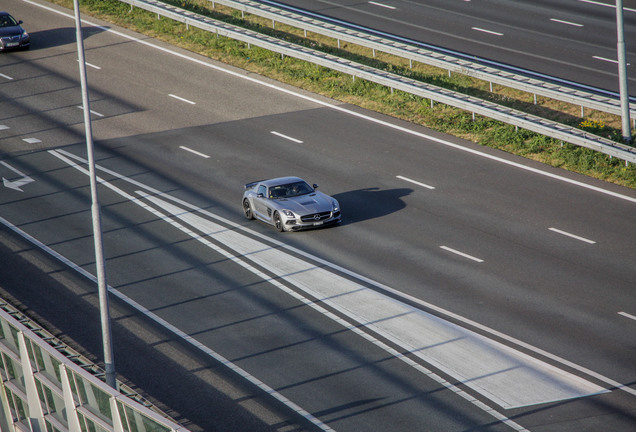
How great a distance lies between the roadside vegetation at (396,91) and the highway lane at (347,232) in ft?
4.18

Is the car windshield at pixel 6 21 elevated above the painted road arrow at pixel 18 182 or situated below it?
above

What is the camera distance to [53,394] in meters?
12.4

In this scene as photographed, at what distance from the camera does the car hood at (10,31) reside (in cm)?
3916

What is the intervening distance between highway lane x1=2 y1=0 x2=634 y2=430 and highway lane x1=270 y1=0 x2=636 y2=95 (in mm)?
7097

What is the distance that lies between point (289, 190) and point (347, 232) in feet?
6.99

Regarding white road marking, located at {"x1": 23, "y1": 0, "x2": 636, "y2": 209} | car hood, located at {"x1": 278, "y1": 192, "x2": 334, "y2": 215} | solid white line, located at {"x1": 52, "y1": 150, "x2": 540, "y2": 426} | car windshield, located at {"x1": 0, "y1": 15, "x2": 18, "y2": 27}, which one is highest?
car windshield, located at {"x1": 0, "y1": 15, "x2": 18, "y2": 27}

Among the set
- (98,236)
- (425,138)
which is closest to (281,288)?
(98,236)

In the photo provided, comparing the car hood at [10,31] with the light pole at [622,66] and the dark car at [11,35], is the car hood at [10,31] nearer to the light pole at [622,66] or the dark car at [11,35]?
the dark car at [11,35]

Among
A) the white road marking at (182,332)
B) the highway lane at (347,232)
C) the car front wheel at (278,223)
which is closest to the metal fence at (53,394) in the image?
the white road marking at (182,332)

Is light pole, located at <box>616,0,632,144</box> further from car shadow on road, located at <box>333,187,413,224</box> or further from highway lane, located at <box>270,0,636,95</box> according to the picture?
car shadow on road, located at <box>333,187,413,224</box>

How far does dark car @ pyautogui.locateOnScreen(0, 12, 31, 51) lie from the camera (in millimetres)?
39125

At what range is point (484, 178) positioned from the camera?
85.1ft

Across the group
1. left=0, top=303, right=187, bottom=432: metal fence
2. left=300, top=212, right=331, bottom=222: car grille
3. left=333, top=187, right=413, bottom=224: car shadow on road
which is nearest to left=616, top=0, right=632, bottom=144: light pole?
left=333, top=187, right=413, bottom=224: car shadow on road

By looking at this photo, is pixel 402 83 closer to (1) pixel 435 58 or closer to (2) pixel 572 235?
(1) pixel 435 58
